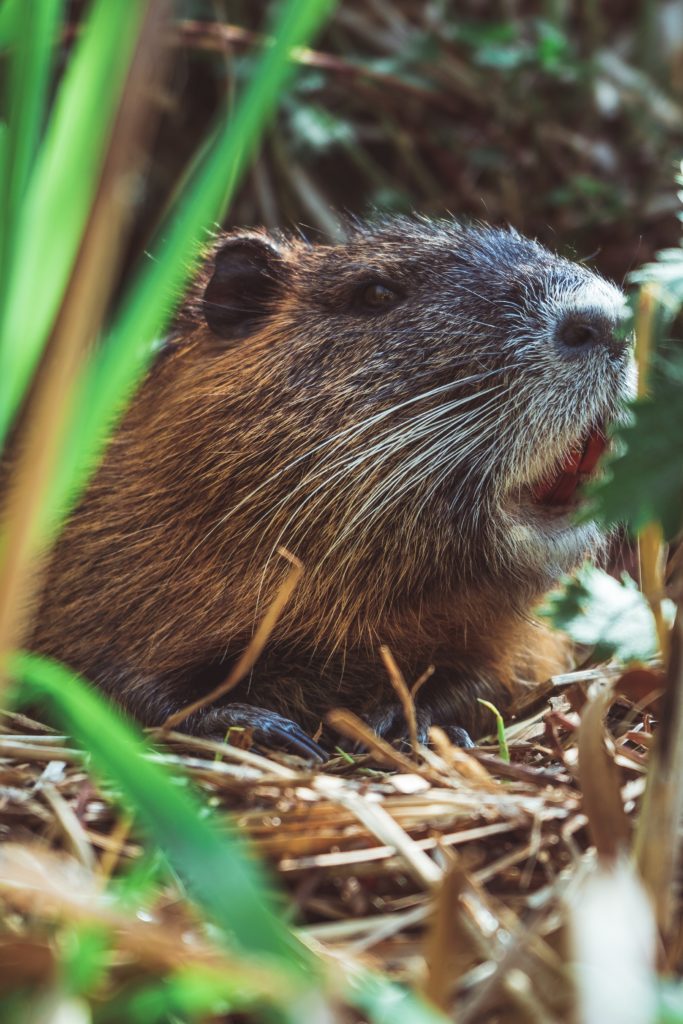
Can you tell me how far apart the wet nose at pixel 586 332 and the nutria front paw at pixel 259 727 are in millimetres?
1133

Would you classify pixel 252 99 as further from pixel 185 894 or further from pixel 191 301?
pixel 191 301

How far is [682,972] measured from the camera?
5.30 ft

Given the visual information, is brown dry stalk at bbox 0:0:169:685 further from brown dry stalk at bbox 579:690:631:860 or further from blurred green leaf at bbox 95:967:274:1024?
brown dry stalk at bbox 579:690:631:860

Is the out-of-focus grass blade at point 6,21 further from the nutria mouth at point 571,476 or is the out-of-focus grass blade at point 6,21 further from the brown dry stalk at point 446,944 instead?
the brown dry stalk at point 446,944

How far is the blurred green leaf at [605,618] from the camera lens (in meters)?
1.97

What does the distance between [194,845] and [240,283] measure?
2.41 meters

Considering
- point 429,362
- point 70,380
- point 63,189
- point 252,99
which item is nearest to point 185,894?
point 70,380

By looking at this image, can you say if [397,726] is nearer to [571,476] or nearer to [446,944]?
[571,476]

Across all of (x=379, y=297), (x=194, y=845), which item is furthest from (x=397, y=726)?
(x=194, y=845)

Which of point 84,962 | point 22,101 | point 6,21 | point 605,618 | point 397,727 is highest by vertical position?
point 6,21

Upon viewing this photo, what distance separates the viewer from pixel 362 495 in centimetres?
286

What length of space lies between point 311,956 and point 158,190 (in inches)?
199

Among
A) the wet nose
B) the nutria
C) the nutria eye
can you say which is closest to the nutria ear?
the nutria

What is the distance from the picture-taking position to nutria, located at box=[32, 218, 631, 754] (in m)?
2.79
